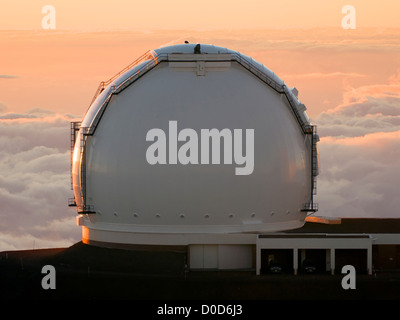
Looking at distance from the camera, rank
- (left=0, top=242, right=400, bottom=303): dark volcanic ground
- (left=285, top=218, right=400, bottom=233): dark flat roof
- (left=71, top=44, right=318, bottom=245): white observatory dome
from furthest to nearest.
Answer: (left=285, top=218, right=400, bottom=233): dark flat roof < (left=71, top=44, right=318, bottom=245): white observatory dome < (left=0, top=242, right=400, bottom=303): dark volcanic ground

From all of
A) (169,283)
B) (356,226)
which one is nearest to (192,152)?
(169,283)

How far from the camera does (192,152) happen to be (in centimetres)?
7462

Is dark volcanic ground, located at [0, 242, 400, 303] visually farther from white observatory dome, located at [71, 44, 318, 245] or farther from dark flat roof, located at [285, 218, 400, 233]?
dark flat roof, located at [285, 218, 400, 233]

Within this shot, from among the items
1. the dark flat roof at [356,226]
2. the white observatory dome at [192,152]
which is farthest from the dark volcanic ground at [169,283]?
the dark flat roof at [356,226]

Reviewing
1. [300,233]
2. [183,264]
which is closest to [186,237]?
[183,264]

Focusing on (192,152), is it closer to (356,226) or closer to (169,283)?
(169,283)

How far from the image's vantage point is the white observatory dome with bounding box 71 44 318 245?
2950 inches

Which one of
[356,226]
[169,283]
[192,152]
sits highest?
[192,152]

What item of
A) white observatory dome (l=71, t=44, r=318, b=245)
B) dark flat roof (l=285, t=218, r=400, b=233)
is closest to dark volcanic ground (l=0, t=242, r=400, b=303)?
white observatory dome (l=71, t=44, r=318, b=245)

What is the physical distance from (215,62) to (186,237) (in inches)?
400

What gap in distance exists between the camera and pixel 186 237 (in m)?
75.4

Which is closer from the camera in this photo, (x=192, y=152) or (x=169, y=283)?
(x=169, y=283)

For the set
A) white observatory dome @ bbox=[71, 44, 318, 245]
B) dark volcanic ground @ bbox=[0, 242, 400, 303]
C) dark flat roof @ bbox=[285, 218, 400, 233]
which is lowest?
dark volcanic ground @ bbox=[0, 242, 400, 303]
